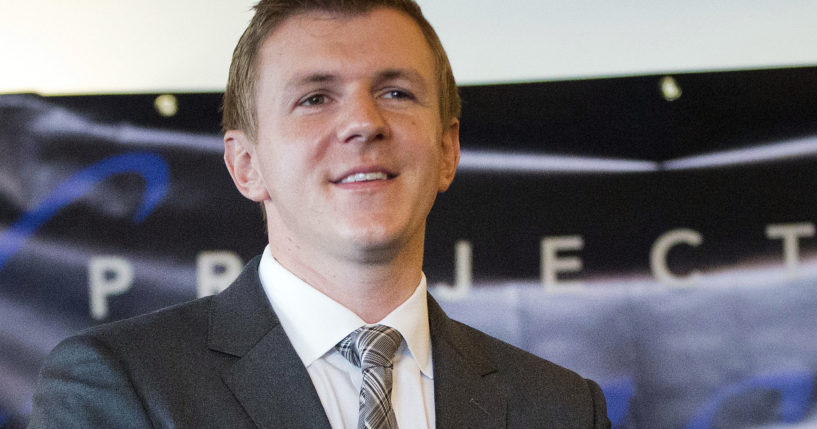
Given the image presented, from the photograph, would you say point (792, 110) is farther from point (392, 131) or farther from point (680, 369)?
point (392, 131)

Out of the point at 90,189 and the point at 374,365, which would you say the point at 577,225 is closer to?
the point at 374,365

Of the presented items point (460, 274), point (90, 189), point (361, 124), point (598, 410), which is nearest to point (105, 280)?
point (90, 189)

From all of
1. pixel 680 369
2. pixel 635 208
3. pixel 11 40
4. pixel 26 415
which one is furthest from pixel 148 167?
pixel 680 369

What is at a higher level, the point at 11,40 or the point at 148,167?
the point at 11,40

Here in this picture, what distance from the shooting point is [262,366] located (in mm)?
1633

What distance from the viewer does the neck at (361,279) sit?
5.66 ft

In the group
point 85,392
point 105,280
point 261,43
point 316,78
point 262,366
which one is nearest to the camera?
point 85,392

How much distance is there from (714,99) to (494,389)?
1433 millimetres

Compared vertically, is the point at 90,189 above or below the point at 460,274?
above

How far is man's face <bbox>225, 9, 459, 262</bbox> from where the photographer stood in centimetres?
168

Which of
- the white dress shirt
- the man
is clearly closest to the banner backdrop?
the man

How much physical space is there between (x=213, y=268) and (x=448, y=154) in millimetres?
1104

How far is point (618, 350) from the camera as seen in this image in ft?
9.30

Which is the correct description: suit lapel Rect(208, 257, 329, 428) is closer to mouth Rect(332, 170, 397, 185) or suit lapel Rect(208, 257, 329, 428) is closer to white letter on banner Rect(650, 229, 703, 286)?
mouth Rect(332, 170, 397, 185)
